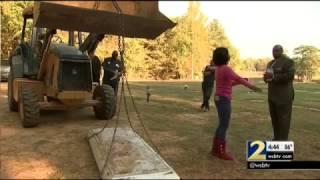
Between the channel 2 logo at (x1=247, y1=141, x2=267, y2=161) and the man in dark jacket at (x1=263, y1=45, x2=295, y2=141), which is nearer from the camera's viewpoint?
the channel 2 logo at (x1=247, y1=141, x2=267, y2=161)

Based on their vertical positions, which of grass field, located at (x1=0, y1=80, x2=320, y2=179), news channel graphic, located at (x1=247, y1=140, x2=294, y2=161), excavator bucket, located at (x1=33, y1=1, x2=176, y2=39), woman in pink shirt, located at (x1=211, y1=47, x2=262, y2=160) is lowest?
grass field, located at (x1=0, y1=80, x2=320, y2=179)

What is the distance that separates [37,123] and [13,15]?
87.6ft

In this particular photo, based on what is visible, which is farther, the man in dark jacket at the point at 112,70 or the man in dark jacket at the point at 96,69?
the man in dark jacket at the point at 112,70

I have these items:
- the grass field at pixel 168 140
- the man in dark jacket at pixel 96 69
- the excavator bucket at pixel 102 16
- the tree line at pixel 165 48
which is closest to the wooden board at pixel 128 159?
the grass field at pixel 168 140

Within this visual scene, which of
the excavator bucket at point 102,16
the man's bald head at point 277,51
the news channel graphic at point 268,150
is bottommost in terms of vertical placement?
the news channel graphic at point 268,150

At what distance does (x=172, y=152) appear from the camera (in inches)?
298

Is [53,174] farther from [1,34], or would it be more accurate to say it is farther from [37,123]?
[1,34]

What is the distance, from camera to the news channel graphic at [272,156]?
6293 mm

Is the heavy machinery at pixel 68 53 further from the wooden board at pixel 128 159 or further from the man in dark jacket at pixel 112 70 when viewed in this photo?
the wooden board at pixel 128 159

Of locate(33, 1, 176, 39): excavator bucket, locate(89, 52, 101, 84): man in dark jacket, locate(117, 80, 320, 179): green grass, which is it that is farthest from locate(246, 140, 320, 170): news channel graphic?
locate(89, 52, 101, 84): man in dark jacket

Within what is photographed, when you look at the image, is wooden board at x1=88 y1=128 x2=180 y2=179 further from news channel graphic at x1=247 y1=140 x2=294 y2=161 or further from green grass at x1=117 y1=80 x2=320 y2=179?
news channel graphic at x1=247 y1=140 x2=294 y2=161

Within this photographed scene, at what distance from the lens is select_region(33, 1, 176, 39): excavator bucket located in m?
6.60

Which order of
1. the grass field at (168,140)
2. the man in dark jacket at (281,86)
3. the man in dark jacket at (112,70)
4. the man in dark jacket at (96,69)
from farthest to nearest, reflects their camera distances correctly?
the man in dark jacket at (112,70) < the man in dark jacket at (96,69) < the man in dark jacket at (281,86) < the grass field at (168,140)

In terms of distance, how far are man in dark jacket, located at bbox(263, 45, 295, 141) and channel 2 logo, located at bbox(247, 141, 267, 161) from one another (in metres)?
1.51
